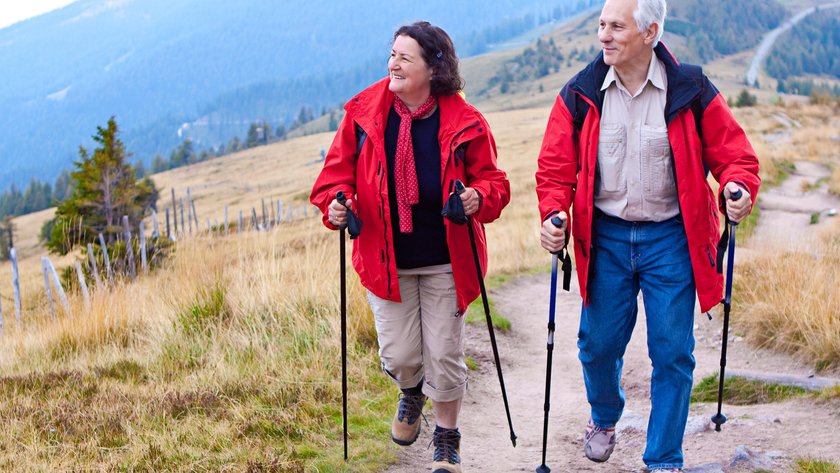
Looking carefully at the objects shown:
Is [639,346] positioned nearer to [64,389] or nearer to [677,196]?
[677,196]

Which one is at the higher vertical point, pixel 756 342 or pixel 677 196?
pixel 677 196

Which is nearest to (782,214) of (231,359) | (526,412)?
(526,412)

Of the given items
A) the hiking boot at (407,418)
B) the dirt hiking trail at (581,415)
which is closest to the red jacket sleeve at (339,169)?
the hiking boot at (407,418)

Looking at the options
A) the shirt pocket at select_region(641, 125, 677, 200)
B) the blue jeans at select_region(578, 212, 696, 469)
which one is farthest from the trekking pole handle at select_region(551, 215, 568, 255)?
the shirt pocket at select_region(641, 125, 677, 200)

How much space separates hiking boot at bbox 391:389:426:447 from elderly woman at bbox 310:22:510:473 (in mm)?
319

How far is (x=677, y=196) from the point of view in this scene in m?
4.11

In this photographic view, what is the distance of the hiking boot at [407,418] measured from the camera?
4934 millimetres

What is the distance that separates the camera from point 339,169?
448cm

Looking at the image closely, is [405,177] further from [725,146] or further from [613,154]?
[725,146]

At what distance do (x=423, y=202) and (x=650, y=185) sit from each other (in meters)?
1.12

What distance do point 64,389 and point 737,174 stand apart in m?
4.65

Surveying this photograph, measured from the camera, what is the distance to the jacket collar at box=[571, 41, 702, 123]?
3.95m

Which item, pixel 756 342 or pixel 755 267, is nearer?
pixel 756 342

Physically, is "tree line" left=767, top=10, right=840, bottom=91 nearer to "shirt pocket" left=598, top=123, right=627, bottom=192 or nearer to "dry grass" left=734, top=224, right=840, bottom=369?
"dry grass" left=734, top=224, right=840, bottom=369
